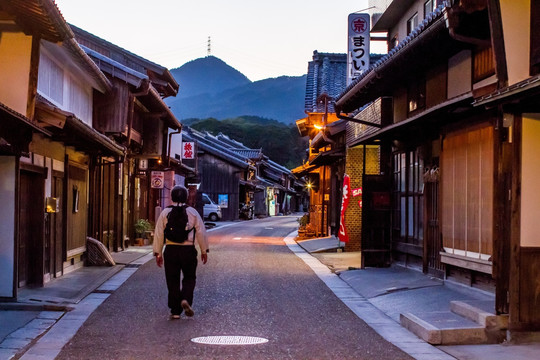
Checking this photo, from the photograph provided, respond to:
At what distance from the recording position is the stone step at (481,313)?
8.83 metres

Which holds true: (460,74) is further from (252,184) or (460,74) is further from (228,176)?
(252,184)

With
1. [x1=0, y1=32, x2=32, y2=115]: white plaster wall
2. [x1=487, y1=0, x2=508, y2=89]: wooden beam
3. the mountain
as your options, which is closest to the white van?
[x1=0, y1=32, x2=32, y2=115]: white plaster wall

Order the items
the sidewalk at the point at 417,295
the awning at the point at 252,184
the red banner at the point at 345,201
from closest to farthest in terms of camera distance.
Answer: the sidewalk at the point at 417,295 < the red banner at the point at 345,201 < the awning at the point at 252,184

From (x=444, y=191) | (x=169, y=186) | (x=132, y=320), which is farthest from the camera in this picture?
(x=169, y=186)

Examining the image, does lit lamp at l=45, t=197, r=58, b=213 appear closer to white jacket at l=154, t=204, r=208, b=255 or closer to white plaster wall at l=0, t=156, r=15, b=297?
white plaster wall at l=0, t=156, r=15, b=297

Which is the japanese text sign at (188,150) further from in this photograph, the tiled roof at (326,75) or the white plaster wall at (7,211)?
the white plaster wall at (7,211)

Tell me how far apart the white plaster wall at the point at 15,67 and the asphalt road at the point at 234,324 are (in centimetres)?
374

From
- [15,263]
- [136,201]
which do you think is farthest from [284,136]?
[15,263]

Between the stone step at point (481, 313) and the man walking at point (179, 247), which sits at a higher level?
the man walking at point (179, 247)

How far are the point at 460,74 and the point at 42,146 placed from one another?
8324mm

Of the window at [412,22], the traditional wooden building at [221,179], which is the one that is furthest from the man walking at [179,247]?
the traditional wooden building at [221,179]

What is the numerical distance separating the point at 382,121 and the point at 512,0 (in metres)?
9.28

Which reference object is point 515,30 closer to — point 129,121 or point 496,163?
point 496,163

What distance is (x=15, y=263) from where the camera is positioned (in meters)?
11.4
